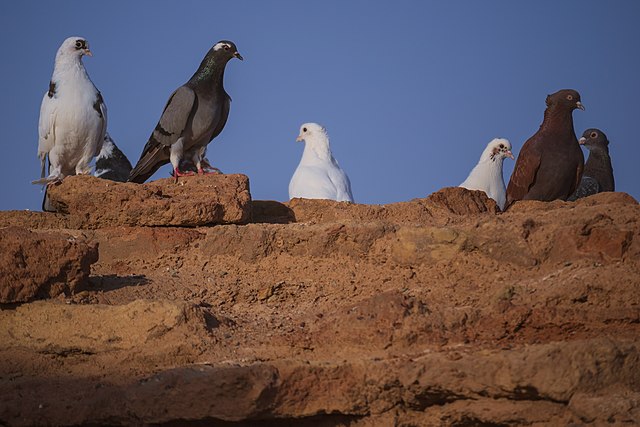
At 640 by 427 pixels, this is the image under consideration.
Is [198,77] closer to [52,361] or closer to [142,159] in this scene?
[142,159]

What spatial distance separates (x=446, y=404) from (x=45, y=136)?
277 inches

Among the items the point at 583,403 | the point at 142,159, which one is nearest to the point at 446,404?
the point at 583,403

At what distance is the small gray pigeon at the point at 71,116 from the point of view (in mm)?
10539

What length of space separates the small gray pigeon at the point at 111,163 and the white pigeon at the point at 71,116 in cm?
395

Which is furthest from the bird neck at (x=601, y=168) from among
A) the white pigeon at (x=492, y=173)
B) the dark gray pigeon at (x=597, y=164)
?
the white pigeon at (x=492, y=173)

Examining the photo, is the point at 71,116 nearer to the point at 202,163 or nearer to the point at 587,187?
the point at 202,163

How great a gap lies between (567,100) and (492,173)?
3.36 m

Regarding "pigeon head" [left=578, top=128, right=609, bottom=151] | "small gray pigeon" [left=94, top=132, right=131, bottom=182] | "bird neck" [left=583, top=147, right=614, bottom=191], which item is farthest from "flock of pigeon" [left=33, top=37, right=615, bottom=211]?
"small gray pigeon" [left=94, top=132, right=131, bottom=182]

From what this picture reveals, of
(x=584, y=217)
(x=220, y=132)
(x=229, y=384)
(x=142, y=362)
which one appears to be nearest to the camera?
(x=229, y=384)

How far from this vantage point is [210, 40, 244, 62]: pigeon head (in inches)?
446

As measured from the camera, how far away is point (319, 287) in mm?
6344

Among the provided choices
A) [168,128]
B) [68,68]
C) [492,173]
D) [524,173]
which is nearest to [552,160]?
[524,173]

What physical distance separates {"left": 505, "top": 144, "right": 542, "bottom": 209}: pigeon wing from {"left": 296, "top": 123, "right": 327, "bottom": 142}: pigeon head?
189 inches

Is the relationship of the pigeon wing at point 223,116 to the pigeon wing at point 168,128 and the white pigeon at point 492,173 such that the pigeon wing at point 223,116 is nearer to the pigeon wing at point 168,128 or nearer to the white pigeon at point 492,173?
the pigeon wing at point 168,128
